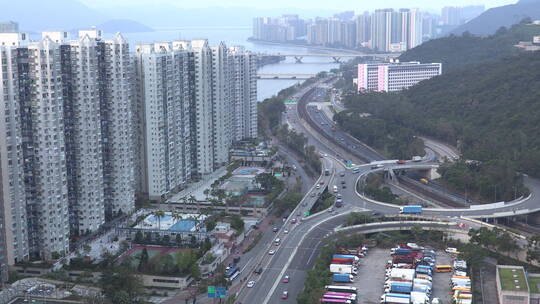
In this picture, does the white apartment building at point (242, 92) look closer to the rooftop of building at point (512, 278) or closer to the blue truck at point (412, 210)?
the blue truck at point (412, 210)

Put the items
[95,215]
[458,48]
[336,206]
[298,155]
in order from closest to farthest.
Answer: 1. [95,215]
2. [336,206]
3. [298,155]
4. [458,48]

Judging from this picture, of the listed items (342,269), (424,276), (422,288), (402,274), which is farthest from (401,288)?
(342,269)

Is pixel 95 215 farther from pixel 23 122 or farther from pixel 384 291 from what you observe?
pixel 384 291

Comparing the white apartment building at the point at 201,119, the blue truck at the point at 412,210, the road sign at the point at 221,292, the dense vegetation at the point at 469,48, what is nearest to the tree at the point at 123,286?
the road sign at the point at 221,292

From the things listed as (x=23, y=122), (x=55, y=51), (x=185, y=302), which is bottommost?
(x=185, y=302)

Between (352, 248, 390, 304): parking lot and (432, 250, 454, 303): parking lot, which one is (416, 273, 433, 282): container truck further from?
(352, 248, 390, 304): parking lot

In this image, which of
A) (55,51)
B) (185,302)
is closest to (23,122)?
(55,51)
